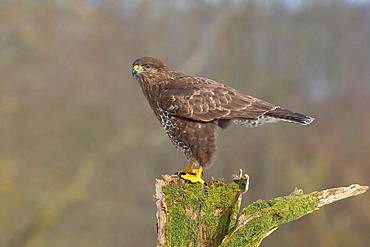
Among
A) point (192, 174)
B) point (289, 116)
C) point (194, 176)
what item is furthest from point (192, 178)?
point (289, 116)

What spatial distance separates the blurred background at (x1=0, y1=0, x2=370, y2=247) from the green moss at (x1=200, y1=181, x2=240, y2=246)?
9540mm

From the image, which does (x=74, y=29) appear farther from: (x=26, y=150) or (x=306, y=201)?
(x=306, y=201)

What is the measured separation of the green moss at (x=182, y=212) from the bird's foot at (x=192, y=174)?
0.16 m

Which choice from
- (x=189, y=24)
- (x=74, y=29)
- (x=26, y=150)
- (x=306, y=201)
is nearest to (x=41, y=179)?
(x=26, y=150)

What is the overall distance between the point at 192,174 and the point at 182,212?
659mm

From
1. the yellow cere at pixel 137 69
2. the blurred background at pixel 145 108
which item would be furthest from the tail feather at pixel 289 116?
the blurred background at pixel 145 108

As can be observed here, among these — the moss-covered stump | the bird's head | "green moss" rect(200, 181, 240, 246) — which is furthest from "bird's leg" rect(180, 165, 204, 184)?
the bird's head

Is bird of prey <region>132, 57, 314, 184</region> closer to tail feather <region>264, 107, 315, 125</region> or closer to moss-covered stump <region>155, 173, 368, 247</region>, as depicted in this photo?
tail feather <region>264, 107, 315, 125</region>

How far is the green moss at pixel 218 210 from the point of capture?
458 cm

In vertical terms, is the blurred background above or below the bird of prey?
above

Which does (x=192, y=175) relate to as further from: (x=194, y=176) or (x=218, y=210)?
(x=218, y=210)

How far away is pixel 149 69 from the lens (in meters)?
5.73

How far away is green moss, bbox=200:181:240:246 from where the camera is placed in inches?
180

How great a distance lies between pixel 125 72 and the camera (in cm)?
1725
